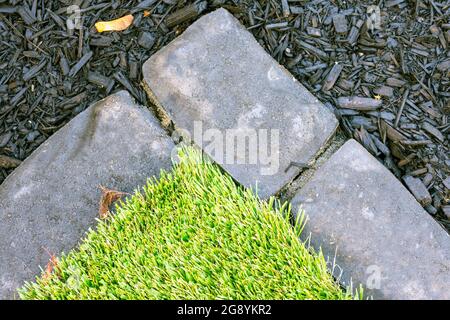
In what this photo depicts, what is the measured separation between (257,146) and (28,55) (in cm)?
125

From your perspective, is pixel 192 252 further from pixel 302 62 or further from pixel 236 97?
pixel 302 62

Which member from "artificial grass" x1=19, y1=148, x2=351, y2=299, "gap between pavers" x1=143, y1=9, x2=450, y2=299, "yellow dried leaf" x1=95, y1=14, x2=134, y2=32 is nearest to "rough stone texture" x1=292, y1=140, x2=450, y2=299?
"gap between pavers" x1=143, y1=9, x2=450, y2=299

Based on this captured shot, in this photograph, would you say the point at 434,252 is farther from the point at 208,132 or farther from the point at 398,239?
the point at 208,132

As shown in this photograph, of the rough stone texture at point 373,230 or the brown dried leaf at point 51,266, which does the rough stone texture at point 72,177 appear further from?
the rough stone texture at point 373,230

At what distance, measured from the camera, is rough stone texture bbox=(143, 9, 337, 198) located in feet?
8.66

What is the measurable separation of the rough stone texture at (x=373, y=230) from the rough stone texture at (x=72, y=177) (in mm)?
743

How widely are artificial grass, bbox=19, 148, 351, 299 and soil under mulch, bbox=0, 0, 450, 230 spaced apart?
58cm

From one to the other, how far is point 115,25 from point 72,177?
0.81 meters

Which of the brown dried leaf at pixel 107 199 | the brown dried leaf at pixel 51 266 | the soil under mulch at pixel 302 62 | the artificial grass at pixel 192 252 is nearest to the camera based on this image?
the artificial grass at pixel 192 252

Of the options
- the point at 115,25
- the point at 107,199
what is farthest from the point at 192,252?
the point at 115,25

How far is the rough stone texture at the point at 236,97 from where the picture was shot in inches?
104

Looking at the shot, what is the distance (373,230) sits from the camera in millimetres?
2508

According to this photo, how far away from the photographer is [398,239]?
2488 millimetres
